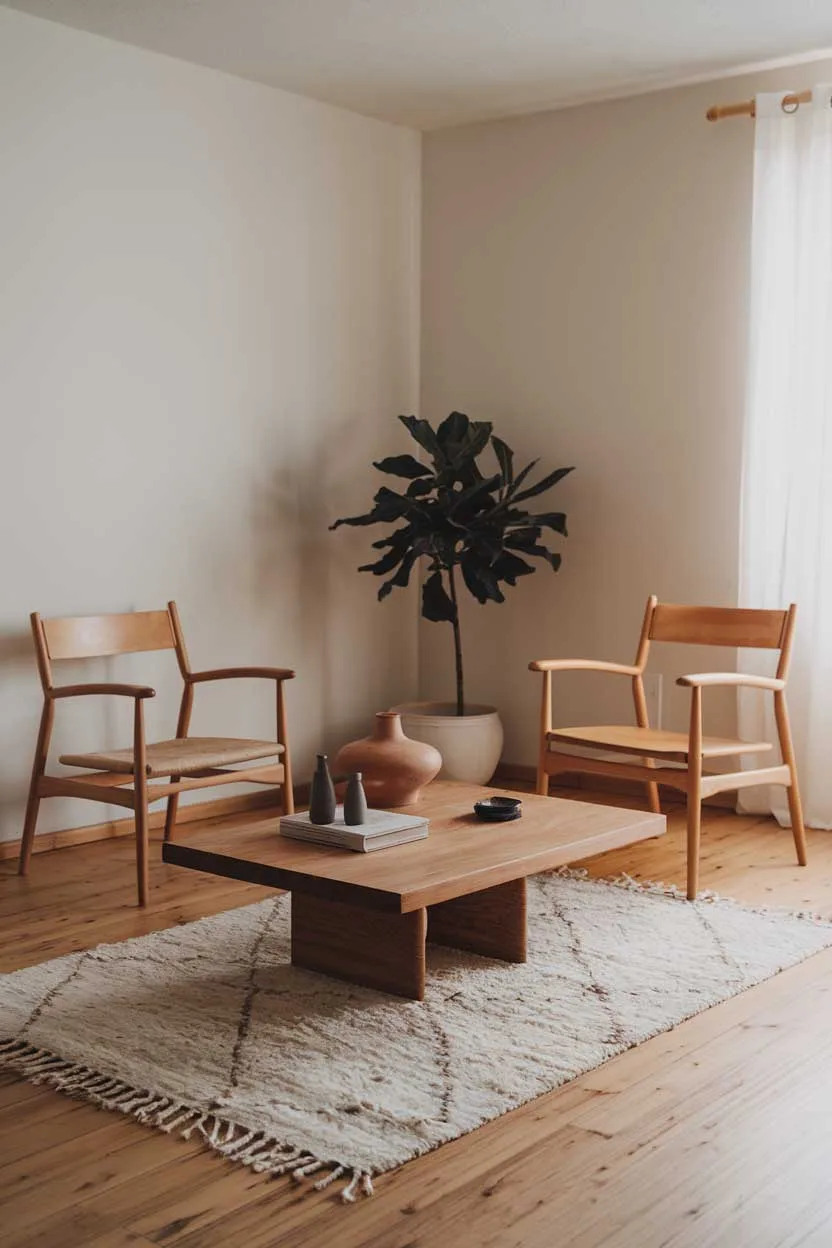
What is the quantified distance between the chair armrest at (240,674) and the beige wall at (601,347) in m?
1.42

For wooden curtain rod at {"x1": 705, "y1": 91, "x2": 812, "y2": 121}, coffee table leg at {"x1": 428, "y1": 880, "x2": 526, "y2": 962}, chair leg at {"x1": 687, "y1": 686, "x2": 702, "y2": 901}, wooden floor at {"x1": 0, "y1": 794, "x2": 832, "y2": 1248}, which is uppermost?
wooden curtain rod at {"x1": 705, "y1": 91, "x2": 812, "y2": 121}

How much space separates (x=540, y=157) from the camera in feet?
17.2

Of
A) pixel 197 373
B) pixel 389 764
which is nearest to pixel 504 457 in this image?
pixel 197 373

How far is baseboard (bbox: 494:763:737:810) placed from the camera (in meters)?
4.91

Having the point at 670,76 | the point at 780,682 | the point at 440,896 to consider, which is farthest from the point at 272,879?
the point at 670,76

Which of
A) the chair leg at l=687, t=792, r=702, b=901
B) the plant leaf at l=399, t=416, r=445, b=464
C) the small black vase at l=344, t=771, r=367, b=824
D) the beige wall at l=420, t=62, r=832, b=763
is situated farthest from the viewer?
the plant leaf at l=399, t=416, r=445, b=464

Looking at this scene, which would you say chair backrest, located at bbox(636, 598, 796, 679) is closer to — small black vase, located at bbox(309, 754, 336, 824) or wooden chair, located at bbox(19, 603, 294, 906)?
wooden chair, located at bbox(19, 603, 294, 906)

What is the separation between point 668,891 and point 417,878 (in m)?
1.32

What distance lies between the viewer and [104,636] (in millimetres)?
4219

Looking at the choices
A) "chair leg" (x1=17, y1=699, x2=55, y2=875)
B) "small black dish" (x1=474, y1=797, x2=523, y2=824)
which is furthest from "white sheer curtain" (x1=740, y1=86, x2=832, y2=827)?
"chair leg" (x1=17, y1=699, x2=55, y2=875)

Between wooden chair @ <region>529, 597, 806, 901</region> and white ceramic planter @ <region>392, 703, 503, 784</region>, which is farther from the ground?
wooden chair @ <region>529, 597, 806, 901</region>

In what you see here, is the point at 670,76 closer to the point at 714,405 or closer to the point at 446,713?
the point at 714,405

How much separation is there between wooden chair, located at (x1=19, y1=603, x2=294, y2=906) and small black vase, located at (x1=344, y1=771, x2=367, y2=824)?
87cm

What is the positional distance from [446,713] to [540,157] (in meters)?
2.15
